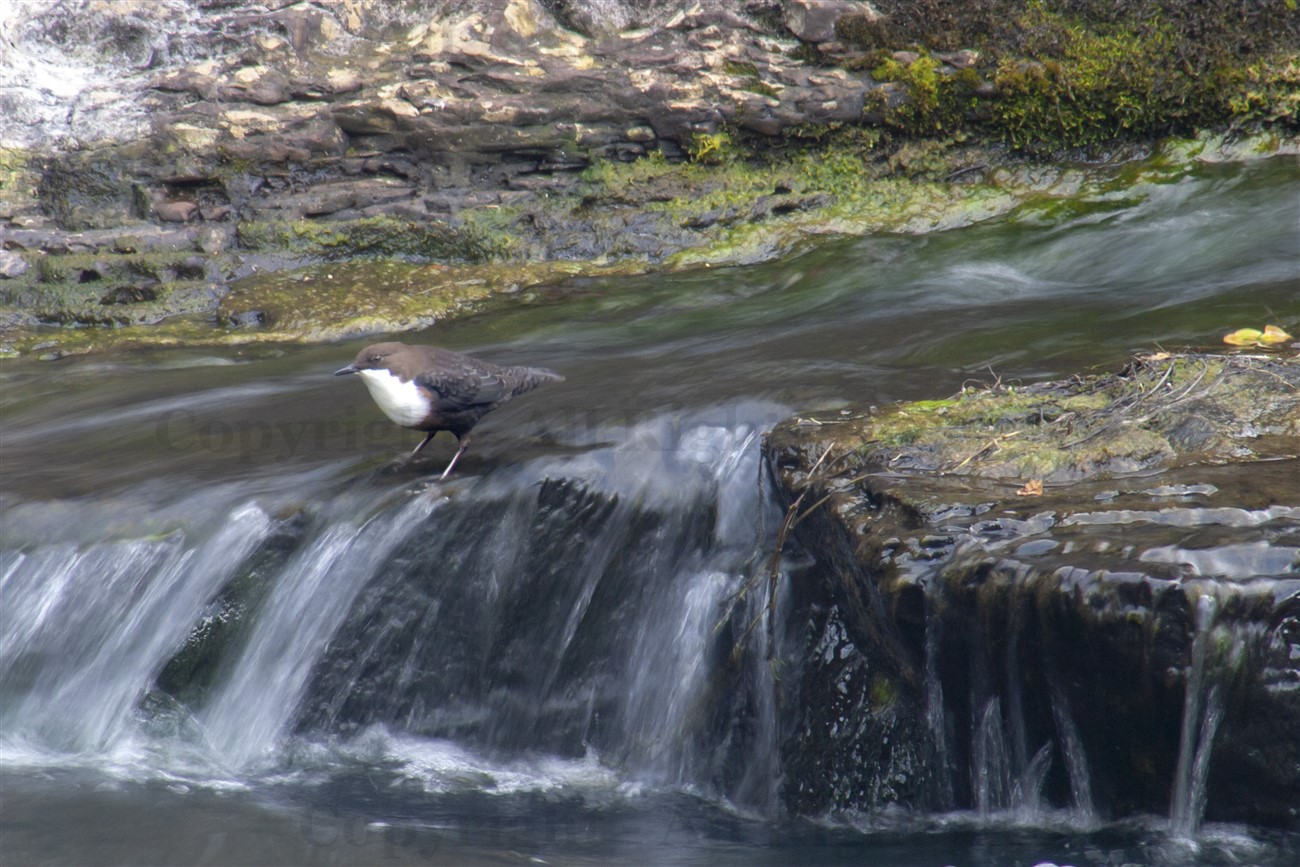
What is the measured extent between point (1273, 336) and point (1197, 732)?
9.06 feet

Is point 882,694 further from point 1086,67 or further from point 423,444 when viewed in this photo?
point 1086,67

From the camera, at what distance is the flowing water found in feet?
11.2

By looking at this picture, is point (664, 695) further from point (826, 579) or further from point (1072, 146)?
point (1072, 146)

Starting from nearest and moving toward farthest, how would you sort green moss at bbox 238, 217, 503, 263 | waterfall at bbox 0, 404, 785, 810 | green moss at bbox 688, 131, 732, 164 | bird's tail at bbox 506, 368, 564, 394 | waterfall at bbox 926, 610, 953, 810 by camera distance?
waterfall at bbox 926, 610, 953, 810 → waterfall at bbox 0, 404, 785, 810 → bird's tail at bbox 506, 368, 564, 394 → green moss at bbox 238, 217, 503, 263 → green moss at bbox 688, 131, 732, 164

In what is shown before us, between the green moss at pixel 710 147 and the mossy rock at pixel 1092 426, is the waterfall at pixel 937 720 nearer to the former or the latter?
the mossy rock at pixel 1092 426

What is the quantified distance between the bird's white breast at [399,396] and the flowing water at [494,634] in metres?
0.33

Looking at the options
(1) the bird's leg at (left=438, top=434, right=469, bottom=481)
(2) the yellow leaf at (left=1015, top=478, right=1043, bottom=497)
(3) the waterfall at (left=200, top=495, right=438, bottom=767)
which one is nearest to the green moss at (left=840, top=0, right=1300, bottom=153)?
(1) the bird's leg at (left=438, top=434, right=469, bottom=481)

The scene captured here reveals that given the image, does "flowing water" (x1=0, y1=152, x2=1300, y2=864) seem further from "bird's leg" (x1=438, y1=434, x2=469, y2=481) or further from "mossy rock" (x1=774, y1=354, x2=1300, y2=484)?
"mossy rock" (x1=774, y1=354, x2=1300, y2=484)

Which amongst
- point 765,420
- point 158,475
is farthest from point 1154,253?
point 158,475

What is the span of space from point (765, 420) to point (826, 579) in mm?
1078

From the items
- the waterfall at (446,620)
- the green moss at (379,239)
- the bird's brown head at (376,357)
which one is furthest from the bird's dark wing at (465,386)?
the green moss at (379,239)

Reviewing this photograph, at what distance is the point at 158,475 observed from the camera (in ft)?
17.2

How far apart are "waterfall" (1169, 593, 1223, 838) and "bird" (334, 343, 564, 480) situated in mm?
2853

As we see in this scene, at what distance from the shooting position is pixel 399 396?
446 cm
